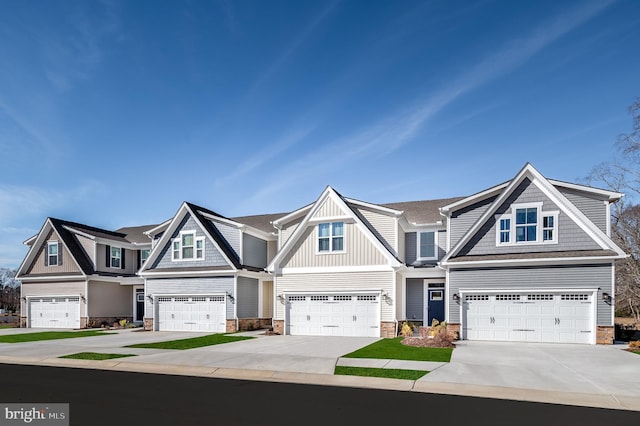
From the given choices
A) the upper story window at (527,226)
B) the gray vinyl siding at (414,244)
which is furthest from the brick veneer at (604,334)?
the gray vinyl siding at (414,244)

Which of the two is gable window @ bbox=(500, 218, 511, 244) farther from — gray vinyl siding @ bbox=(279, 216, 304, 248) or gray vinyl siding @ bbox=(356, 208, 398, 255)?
gray vinyl siding @ bbox=(279, 216, 304, 248)

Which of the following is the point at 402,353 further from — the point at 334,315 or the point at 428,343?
the point at 334,315

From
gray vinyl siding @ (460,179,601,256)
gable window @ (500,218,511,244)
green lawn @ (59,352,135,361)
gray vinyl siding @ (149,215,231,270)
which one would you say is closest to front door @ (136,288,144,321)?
gray vinyl siding @ (149,215,231,270)

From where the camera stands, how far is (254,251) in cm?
2761

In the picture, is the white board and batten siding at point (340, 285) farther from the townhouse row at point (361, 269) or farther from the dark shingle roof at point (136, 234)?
the dark shingle roof at point (136, 234)

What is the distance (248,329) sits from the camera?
84.1 feet

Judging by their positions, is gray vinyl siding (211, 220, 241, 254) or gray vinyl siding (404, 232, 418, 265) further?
gray vinyl siding (211, 220, 241, 254)

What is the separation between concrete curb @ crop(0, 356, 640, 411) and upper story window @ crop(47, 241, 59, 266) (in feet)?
58.0

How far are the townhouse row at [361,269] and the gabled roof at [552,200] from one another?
5 centimetres

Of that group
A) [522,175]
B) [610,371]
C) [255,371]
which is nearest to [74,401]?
[255,371]

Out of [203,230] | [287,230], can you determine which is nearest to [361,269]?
[287,230]

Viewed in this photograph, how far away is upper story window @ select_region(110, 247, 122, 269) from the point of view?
104 ft

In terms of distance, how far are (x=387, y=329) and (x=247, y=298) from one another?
345 inches

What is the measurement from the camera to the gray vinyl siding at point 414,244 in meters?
24.6
